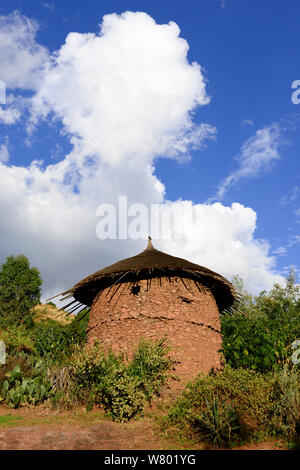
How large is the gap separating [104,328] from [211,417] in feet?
19.6

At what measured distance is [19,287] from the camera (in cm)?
3622

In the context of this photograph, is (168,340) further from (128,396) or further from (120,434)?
(120,434)

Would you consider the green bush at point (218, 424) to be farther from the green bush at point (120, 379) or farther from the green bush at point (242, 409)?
the green bush at point (120, 379)

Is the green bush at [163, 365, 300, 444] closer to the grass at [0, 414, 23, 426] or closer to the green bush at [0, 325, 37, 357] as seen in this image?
the grass at [0, 414, 23, 426]

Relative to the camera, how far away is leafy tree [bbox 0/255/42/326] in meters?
34.8

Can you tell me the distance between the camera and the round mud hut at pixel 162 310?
37.7ft

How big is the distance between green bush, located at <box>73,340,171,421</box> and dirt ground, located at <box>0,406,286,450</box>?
0.37 metres

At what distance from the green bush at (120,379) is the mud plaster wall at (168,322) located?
0.76m

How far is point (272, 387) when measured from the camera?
8.70 metres

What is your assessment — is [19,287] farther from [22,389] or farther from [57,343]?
[22,389]

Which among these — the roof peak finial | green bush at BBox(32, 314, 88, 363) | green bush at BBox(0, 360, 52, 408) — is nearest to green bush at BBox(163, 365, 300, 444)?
green bush at BBox(0, 360, 52, 408)

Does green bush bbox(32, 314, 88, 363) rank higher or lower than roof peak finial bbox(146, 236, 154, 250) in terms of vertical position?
lower

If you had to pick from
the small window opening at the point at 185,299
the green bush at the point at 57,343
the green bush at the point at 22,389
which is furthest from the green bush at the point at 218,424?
the green bush at the point at 57,343

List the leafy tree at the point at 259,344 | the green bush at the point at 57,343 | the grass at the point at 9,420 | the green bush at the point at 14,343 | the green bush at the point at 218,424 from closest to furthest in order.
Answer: the green bush at the point at 218,424 → the grass at the point at 9,420 → the leafy tree at the point at 259,344 → the green bush at the point at 14,343 → the green bush at the point at 57,343
